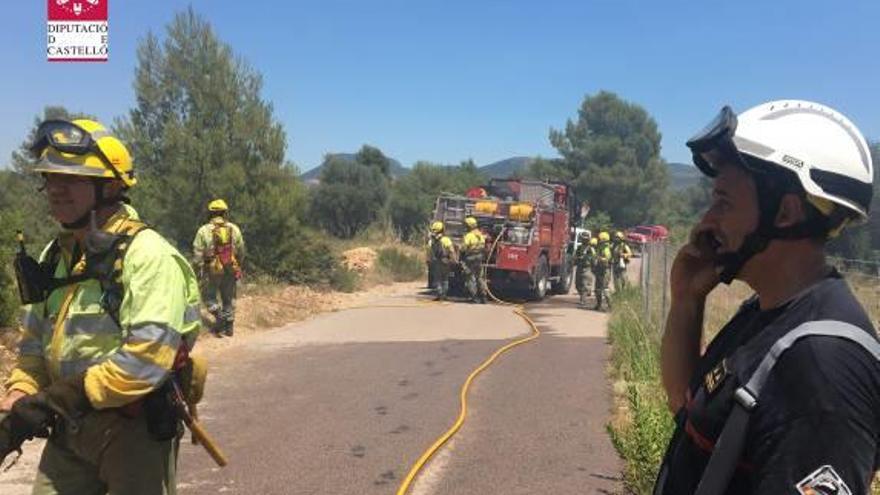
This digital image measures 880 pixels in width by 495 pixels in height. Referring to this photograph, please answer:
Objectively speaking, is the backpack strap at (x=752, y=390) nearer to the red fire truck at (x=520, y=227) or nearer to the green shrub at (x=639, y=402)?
the green shrub at (x=639, y=402)

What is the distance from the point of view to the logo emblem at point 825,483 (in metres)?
1.27

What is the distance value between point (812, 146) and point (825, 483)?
2.15 feet

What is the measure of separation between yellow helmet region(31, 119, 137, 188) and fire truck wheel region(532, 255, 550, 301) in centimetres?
1535

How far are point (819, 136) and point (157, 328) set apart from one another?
2.09 metres

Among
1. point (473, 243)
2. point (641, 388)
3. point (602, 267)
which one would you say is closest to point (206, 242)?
point (641, 388)

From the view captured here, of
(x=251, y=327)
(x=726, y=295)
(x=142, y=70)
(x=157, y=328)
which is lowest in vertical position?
(x=251, y=327)

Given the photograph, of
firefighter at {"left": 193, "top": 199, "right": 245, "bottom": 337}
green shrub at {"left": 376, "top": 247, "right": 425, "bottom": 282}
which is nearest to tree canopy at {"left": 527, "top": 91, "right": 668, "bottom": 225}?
green shrub at {"left": 376, "top": 247, "right": 425, "bottom": 282}

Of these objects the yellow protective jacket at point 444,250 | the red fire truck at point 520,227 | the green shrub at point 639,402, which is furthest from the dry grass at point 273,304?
the green shrub at point 639,402

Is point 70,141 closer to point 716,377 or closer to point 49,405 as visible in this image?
point 49,405

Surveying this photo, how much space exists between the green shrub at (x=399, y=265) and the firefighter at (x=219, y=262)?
439 inches

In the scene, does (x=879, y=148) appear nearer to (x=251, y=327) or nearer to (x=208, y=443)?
(x=251, y=327)

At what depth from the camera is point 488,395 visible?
8.12m

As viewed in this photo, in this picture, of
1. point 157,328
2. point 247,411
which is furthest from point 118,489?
point 247,411

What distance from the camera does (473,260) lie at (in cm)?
1742
